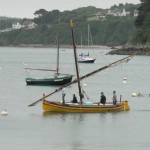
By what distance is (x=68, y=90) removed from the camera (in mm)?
97250

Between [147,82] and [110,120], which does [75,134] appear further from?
[147,82]

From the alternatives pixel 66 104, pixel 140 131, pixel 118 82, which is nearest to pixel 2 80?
pixel 118 82

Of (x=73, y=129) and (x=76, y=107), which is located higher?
(x=76, y=107)

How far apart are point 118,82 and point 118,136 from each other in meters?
61.0

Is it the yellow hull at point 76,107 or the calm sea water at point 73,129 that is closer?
the calm sea water at point 73,129

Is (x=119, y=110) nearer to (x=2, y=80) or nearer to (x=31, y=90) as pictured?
(x=31, y=90)

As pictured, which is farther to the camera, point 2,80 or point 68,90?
point 2,80

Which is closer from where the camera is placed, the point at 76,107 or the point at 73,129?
the point at 73,129

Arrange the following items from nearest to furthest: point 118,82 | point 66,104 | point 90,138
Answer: point 90,138 < point 66,104 < point 118,82

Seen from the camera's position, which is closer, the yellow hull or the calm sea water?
the calm sea water

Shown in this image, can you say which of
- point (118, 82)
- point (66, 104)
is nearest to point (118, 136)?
point (66, 104)

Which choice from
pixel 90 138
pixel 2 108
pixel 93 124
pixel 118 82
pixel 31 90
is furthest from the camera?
pixel 118 82

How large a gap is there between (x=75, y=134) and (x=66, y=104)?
9793mm

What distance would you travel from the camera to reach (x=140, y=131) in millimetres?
56750
